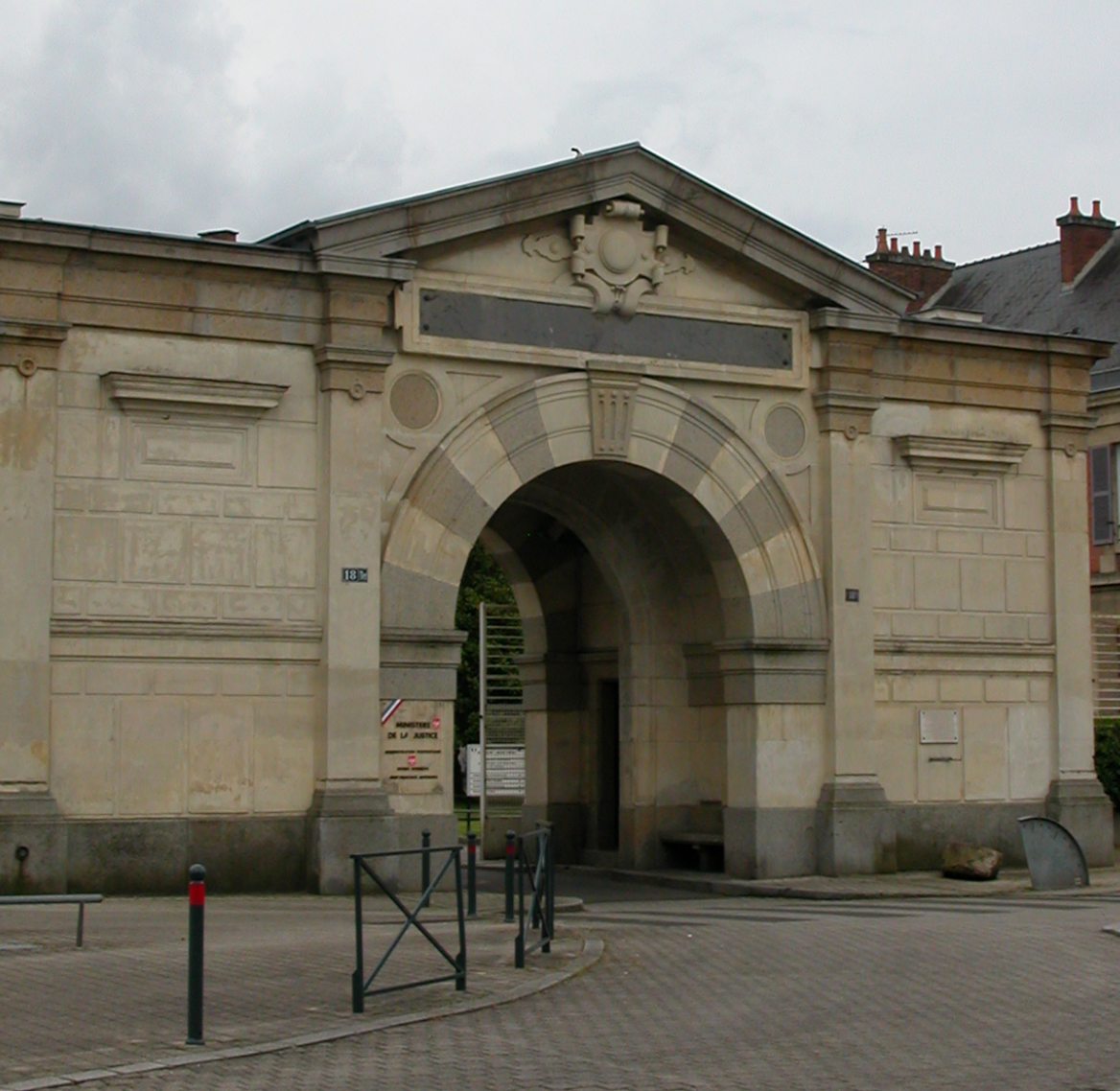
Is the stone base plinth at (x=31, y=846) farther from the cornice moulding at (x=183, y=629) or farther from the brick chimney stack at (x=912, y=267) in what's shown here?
the brick chimney stack at (x=912, y=267)

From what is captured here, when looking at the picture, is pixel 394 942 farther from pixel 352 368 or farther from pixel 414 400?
pixel 414 400

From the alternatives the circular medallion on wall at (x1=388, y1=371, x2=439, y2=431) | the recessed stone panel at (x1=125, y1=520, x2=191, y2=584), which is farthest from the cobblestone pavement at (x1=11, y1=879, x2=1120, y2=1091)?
the circular medallion on wall at (x1=388, y1=371, x2=439, y2=431)

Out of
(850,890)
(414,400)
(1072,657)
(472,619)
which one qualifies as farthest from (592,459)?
(472,619)

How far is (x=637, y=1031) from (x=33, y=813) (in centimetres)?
959

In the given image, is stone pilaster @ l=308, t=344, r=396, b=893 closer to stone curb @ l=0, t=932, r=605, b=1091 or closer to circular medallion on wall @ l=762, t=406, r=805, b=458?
circular medallion on wall @ l=762, t=406, r=805, b=458

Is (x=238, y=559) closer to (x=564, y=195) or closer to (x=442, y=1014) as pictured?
(x=564, y=195)

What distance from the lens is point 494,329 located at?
22312 mm

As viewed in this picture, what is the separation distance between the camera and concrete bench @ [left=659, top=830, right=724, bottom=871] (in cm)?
2447

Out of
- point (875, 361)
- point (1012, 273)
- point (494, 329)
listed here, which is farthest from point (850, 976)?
point (1012, 273)

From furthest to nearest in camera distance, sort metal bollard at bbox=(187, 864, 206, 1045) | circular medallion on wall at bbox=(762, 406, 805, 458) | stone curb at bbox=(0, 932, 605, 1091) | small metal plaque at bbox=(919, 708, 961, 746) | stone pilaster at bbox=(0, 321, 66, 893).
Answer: small metal plaque at bbox=(919, 708, 961, 746)
circular medallion on wall at bbox=(762, 406, 805, 458)
stone pilaster at bbox=(0, 321, 66, 893)
metal bollard at bbox=(187, 864, 206, 1045)
stone curb at bbox=(0, 932, 605, 1091)

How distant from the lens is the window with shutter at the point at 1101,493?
37.9 m

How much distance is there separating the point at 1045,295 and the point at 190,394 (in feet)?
86.8

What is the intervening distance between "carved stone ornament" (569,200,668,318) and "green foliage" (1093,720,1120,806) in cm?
1019

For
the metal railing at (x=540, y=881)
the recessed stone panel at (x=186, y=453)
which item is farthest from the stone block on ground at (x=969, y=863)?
the recessed stone panel at (x=186, y=453)
